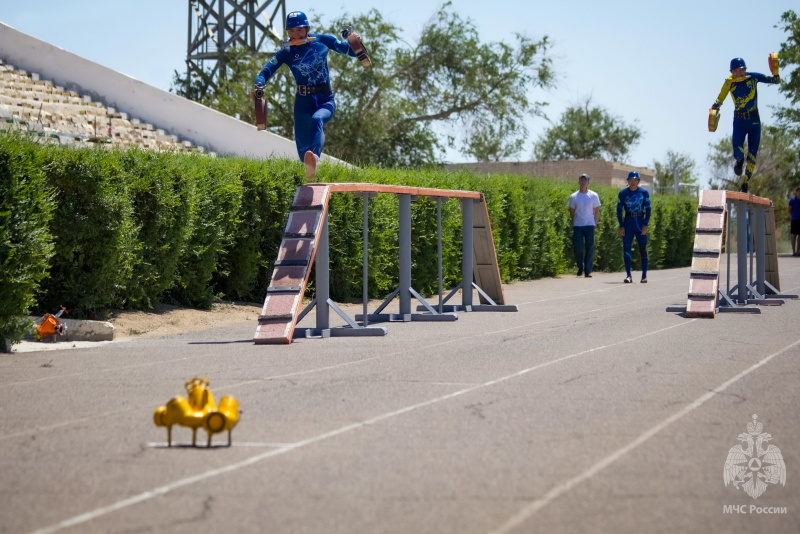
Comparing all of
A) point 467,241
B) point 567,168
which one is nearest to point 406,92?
point 567,168

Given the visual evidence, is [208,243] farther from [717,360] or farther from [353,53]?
[717,360]

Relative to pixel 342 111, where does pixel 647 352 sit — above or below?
below

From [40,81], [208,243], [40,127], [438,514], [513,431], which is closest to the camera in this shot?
[438,514]

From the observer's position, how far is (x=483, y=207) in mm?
16125

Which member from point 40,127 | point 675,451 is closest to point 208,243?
point 40,127

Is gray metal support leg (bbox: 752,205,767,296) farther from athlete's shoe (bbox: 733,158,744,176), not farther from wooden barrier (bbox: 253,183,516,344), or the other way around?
wooden barrier (bbox: 253,183,516,344)

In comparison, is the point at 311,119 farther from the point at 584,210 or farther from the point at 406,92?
the point at 406,92

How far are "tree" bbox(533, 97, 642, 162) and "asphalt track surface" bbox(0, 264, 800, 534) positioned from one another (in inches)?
3120

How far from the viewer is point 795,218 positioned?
38.8 metres

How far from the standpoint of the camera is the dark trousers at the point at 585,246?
26.0 m

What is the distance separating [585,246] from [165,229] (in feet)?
47.9

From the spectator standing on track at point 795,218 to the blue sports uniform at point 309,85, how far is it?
28.4 m

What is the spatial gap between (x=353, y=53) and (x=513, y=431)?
8.01 meters

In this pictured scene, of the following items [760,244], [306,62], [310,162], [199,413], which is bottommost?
[199,413]
